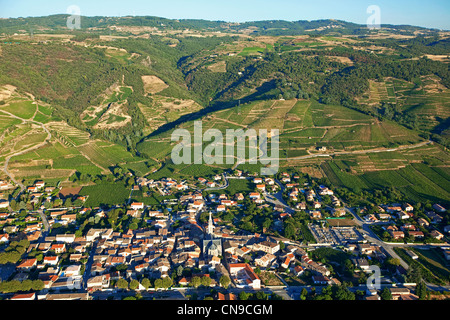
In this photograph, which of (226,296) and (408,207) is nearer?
(226,296)

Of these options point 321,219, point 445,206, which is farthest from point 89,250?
point 445,206

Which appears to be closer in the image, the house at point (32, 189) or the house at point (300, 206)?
the house at point (300, 206)

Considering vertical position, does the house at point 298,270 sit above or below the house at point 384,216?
below

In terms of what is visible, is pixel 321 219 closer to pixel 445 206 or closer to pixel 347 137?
pixel 445 206

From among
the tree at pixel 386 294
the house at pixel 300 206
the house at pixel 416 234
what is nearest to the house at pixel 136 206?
A: the house at pixel 300 206

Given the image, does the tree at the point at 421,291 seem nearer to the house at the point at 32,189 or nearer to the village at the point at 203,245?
the village at the point at 203,245

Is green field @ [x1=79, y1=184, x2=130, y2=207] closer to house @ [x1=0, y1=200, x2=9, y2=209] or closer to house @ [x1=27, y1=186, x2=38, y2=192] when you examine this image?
house @ [x1=27, y1=186, x2=38, y2=192]

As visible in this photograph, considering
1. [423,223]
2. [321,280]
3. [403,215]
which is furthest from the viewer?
[403,215]

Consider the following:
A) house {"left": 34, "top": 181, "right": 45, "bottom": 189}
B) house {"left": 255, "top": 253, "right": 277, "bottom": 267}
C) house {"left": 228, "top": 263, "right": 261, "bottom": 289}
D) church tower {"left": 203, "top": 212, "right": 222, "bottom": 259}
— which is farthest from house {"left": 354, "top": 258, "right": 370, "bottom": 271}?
house {"left": 34, "top": 181, "right": 45, "bottom": 189}

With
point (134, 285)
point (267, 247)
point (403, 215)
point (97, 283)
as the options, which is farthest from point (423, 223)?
point (97, 283)

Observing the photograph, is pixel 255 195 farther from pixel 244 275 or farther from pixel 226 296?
pixel 226 296
